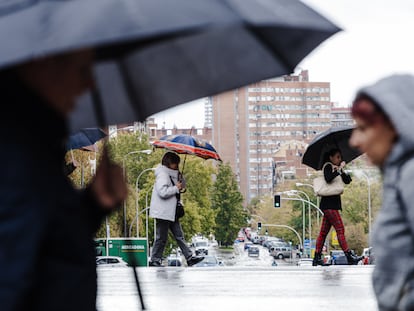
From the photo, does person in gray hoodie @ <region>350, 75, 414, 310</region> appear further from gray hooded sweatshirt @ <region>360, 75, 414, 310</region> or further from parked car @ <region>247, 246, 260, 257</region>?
parked car @ <region>247, 246, 260, 257</region>

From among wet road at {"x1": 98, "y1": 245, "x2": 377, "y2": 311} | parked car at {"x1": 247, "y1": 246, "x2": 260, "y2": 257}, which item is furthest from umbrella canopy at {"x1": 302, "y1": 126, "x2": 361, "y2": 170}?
parked car at {"x1": 247, "y1": 246, "x2": 260, "y2": 257}

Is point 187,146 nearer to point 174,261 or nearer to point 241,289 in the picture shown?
point 241,289

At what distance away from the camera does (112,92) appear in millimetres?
3941

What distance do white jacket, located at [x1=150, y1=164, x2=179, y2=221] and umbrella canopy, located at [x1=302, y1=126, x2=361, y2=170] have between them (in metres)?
1.84

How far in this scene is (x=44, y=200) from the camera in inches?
97.7

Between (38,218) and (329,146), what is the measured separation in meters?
10.9

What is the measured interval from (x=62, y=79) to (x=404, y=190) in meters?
1.16

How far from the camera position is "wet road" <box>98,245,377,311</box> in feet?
26.8

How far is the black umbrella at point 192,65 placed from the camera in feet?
11.7

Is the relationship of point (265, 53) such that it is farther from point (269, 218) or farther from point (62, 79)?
point (269, 218)

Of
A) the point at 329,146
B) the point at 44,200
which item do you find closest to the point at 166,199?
the point at 329,146

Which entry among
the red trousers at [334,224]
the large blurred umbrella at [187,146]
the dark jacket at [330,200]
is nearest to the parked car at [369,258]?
the red trousers at [334,224]

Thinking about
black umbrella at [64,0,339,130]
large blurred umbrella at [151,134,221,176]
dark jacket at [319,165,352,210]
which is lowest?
dark jacket at [319,165,352,210]

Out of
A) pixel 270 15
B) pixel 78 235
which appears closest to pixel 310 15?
pixel 270 15
